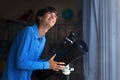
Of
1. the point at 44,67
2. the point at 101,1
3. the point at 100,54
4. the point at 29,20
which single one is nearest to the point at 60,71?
the point at 44,67

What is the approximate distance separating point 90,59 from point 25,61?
0.92 meters

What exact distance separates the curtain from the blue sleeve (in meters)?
0.69

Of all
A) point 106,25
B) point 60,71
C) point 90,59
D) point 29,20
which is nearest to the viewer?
point 60,71

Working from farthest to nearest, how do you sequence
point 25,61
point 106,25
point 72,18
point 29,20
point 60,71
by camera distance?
1. point 29,20
2. point 72,18
3. point 106,25
4. point 60,71
5. point 25,61

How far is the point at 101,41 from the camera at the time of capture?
226 centimetres

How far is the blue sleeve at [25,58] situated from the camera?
1.64m

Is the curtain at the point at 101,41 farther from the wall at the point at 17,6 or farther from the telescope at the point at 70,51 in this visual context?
the wall at the point at 17,6

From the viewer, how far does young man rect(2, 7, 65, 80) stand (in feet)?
5.41

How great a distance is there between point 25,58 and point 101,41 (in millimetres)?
840

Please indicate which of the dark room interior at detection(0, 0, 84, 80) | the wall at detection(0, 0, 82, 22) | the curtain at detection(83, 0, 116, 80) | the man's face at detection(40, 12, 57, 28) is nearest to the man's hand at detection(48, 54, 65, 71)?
the man's face at detection(40, 12, 57, 28)

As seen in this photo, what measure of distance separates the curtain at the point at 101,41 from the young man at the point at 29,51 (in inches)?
22.4

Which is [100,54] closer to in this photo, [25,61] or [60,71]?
[60,71]

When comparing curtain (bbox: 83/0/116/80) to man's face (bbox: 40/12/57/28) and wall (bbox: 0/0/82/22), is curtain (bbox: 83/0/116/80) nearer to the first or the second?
man's face (bbox: 40/12/57/28)

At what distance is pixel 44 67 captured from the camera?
1.67 metres
